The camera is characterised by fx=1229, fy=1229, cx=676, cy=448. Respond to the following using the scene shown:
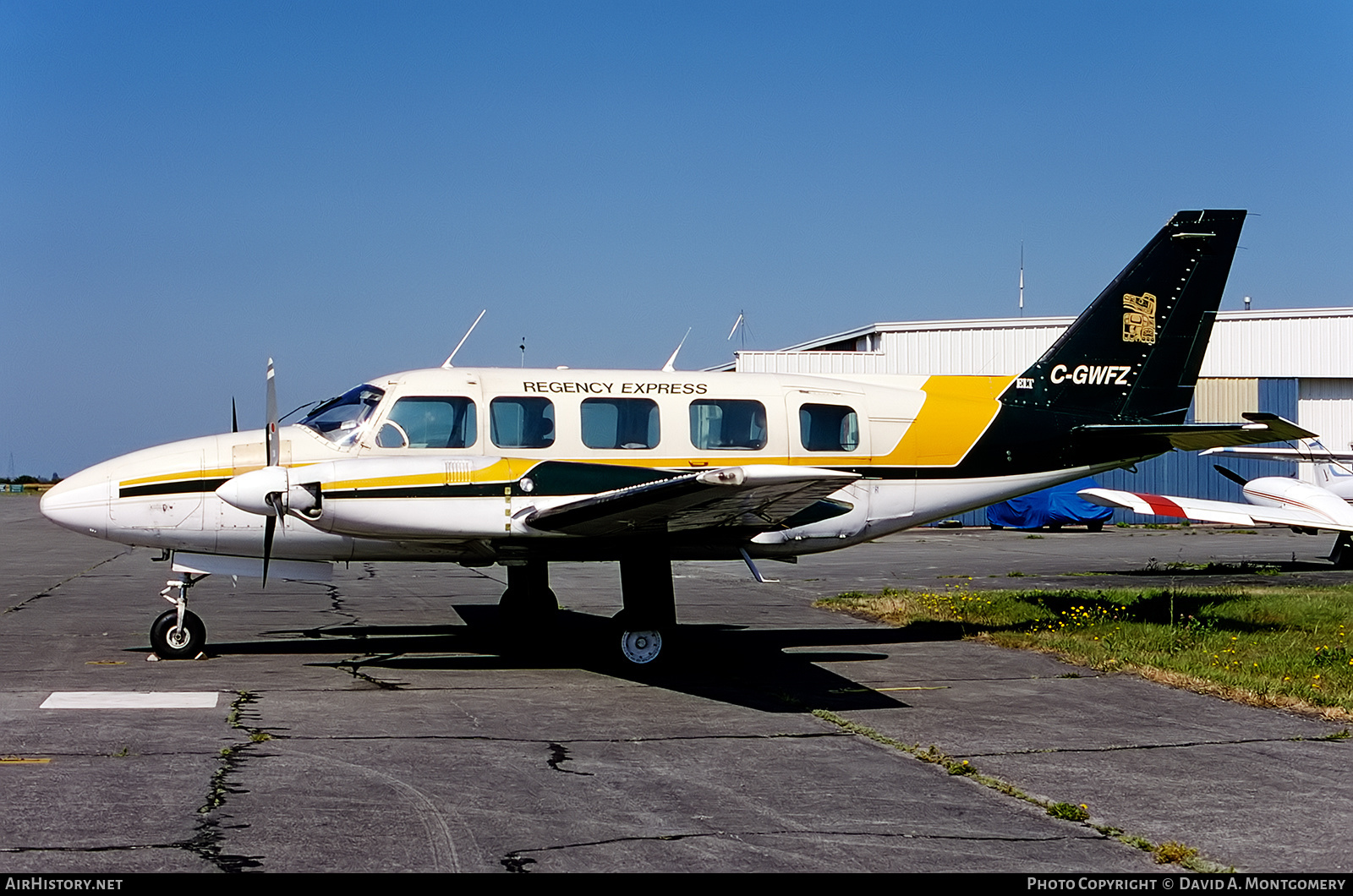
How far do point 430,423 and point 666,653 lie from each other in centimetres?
337

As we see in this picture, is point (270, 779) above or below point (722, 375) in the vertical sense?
below

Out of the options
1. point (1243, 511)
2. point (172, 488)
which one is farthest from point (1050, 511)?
point (172, 488)

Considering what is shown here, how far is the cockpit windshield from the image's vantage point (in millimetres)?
12570

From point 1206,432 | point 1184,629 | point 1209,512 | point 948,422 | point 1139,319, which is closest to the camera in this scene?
point 1206,432

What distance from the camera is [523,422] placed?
1296 centimetres

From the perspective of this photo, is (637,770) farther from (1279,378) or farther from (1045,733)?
(1279,378)

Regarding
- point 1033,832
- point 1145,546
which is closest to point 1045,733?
point 1033,832

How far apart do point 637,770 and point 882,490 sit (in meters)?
6.63

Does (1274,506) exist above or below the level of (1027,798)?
above

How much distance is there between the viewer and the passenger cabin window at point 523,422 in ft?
42.1

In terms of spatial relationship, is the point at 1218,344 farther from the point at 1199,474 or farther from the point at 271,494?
the point at 271,494

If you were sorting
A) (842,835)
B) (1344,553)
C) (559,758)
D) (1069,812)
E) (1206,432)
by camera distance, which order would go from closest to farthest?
1. (842,835)
2. (1069,812)
3. (559,758)
4. (1206,432)
5. (1344,553)

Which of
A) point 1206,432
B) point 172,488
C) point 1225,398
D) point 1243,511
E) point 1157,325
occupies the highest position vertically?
point 1157,325
